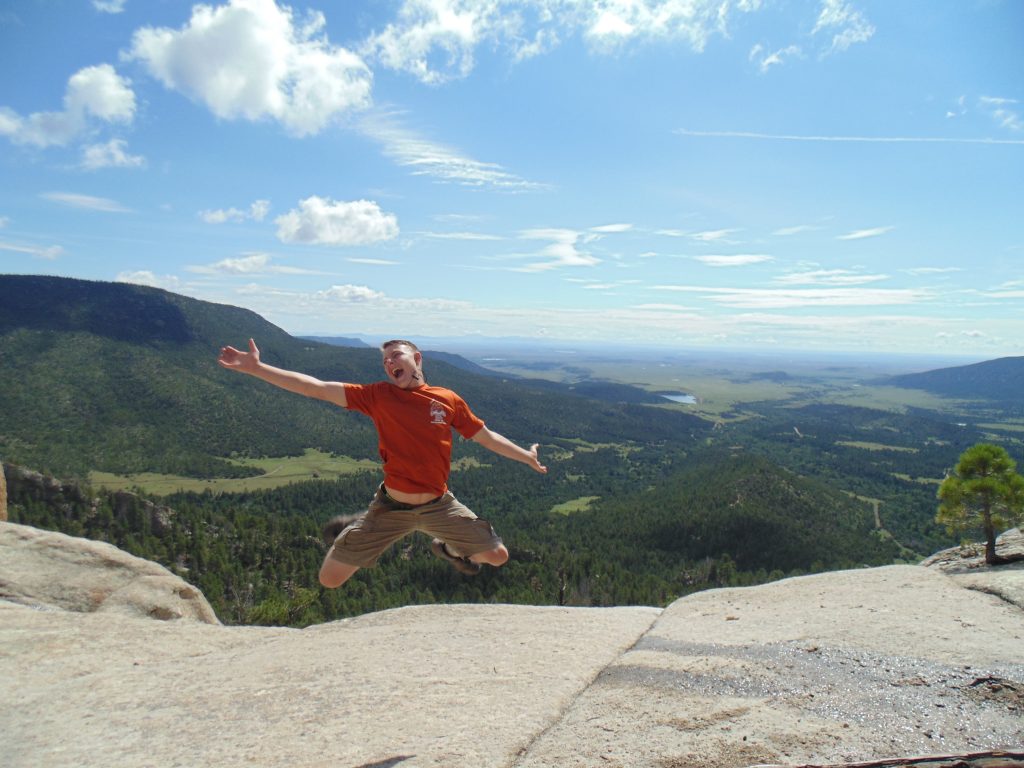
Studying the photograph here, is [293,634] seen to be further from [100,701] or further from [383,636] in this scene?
[100,701]

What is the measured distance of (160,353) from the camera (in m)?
190

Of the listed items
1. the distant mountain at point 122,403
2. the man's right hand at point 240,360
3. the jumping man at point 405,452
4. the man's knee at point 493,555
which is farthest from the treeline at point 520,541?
the man's right hand at point 240,360

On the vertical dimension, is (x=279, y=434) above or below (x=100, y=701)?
below

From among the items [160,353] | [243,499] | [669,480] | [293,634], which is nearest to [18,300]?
[160,353]

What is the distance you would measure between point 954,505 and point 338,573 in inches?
721

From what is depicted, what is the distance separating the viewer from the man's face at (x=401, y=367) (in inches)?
304

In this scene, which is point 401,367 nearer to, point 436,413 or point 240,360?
point 436,413

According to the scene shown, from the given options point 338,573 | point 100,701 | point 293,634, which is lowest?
point 293,634

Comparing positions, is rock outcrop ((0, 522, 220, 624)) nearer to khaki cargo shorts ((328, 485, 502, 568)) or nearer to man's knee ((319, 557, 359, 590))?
man's knee ((319, 557, 359, 590))

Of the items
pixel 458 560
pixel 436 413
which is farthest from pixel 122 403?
pixel 436 413

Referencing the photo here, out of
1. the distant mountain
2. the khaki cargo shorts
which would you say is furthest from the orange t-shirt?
the distant mountain

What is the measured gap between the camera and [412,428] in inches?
302

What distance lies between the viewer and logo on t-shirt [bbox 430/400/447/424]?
25.3 feet

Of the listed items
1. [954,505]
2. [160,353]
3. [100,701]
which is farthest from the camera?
[160,353]
